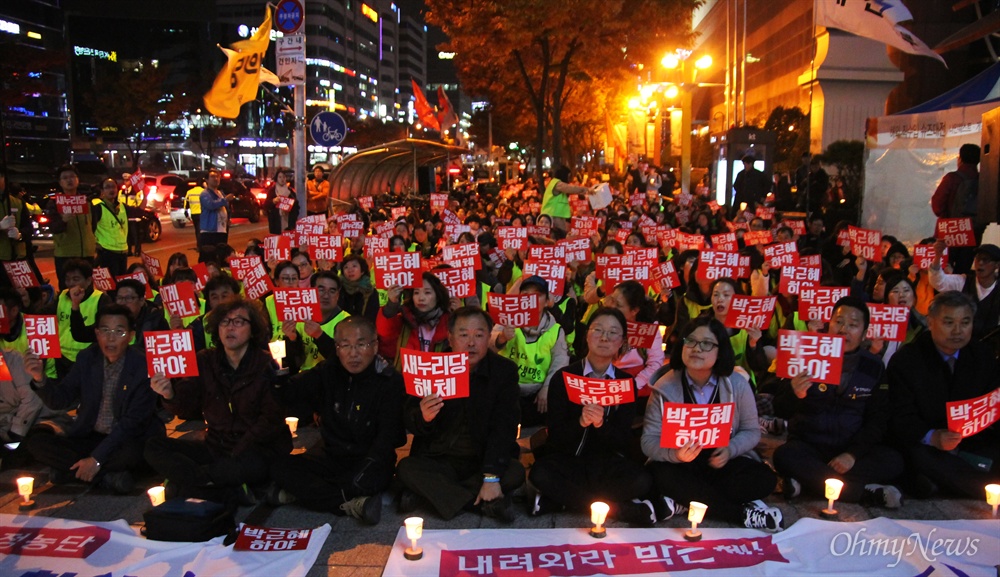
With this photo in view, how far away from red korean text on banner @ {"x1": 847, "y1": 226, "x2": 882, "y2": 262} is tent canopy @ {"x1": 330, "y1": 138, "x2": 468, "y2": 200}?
12.4m

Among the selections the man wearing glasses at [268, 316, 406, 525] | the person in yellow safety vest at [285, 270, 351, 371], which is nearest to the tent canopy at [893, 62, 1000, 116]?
the person in yellow safety vest at [285, 270, 351, 371]

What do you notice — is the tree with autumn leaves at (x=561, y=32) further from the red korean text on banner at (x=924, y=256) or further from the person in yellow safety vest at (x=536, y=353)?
the person in yellow safety vest at (x=536, y=353)

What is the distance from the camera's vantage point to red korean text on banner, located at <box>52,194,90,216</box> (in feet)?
33.3

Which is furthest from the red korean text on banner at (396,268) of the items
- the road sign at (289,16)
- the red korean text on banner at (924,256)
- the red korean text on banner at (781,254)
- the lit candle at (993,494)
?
the road sign at (289,16)

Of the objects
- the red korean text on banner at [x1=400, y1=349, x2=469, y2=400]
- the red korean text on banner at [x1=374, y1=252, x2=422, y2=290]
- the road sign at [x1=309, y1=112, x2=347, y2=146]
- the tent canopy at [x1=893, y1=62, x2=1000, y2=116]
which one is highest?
the tent canopy at [x1=893, y1=62, x2=1000, y2=116]

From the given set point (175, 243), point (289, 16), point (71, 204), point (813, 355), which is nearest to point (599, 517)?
point (813, 355)

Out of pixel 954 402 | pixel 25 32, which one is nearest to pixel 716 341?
pixel 954 402

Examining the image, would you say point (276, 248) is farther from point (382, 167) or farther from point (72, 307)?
point (382, 167)

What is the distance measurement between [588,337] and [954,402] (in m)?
2.10

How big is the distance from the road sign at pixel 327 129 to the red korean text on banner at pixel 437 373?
9484 mm

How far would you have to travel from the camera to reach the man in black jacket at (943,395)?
4906mm

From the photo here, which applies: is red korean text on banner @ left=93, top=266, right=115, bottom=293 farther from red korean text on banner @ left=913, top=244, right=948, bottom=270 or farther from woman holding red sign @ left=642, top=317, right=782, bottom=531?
red korean text on banner @ left=913, top=244, right=948, bottom=270

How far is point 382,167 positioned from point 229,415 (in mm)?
20825

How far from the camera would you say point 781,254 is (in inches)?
344
